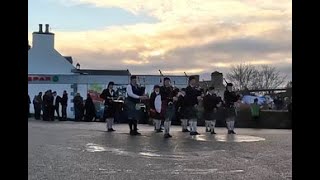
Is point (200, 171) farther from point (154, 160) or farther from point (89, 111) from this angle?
point (89, 111)

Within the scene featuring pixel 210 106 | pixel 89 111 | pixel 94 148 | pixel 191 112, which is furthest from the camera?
pixel 89 111

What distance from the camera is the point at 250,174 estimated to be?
798 cm

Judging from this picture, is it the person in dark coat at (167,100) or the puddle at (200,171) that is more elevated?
the person in dark coat at (167,100)

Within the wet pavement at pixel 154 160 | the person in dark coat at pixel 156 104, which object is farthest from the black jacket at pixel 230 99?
the wet pavement at pixel 154 160

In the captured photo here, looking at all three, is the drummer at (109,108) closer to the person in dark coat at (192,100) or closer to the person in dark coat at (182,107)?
the person in dark coat at (182,107)

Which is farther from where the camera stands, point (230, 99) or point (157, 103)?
point (230, 99)

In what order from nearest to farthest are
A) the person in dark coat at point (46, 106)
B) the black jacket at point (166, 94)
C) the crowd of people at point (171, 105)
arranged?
the crowd of people at point (171, 105), the black jacket at point (166, 94), the person in dark coat at point (46, 106)

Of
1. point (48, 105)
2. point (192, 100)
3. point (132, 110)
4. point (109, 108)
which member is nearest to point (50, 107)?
point (48, 105)

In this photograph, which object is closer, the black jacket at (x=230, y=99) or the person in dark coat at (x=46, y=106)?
the black jacket at (x=230, y=99)

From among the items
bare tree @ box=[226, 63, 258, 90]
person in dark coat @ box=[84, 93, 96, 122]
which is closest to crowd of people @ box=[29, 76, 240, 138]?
person in dark coat @ box=[84, 93, 96, 122]

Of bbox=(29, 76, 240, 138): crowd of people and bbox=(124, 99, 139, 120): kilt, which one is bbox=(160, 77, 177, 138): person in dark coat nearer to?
bbox=(29, 76, 240, 138): crowd of people

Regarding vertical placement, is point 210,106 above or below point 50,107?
above
